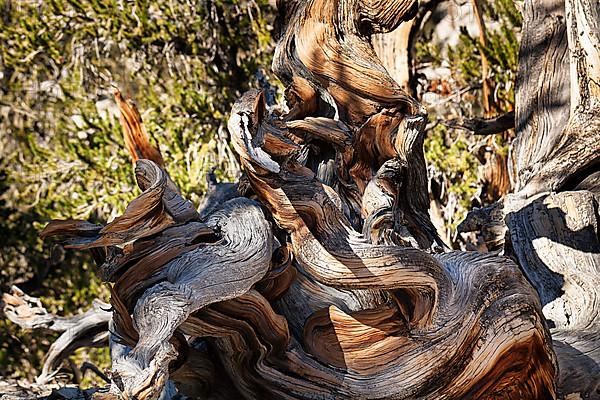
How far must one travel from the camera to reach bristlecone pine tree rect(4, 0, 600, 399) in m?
1.56

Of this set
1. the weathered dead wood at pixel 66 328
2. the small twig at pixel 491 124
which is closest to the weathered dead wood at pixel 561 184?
the small twig at pixel 491 124

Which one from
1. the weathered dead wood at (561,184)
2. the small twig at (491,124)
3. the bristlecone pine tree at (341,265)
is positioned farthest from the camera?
the small twig at (491,124)

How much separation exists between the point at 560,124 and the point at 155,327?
4.60ft

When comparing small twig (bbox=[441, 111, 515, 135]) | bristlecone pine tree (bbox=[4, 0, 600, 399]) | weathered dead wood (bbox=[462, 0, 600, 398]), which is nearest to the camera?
bristlecone pine tree (bbox=[4, 0, 600, 399])

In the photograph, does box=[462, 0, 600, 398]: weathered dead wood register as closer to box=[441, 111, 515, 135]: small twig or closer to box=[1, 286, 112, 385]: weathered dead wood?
box=[441, 111, 515, 135]: small twig

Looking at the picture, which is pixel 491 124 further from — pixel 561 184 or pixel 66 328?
pixel 66 328

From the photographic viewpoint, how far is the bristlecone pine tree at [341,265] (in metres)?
1.56

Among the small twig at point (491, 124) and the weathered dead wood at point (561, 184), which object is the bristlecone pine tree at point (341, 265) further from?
the small twig at point (491, 124)

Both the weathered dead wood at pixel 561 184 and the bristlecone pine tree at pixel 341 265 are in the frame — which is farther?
the weathered dead wood at pixel 561 184

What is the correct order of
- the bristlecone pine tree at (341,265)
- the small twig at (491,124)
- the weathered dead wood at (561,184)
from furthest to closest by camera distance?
the small twig at (491,124) < the weathered dead wood at (561,184) < the bristlecone pine tree at (341,265)

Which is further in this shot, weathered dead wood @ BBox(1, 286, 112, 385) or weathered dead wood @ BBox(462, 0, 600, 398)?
weathered dead wood @ BBox(1, 286, 112, 385)

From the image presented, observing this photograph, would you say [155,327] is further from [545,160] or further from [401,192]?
[545,160]

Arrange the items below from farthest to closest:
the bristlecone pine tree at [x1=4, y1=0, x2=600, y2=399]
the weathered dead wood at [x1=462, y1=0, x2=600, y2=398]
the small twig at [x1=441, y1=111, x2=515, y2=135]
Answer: the small twig at [x1=441, y1=111, x2=515, y2=135], the weathered dead wood at [x1=462, y1=0, x2=600, y2=398], the bristlecone pine tree at [x1=4, y1=0, x2=600, y2=399]

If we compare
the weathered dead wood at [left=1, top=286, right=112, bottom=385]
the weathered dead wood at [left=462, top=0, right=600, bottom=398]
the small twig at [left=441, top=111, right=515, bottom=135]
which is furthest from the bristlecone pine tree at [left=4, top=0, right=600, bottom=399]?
the weathered dead wood at [left=1, top=286, right=112, bottom=385]
